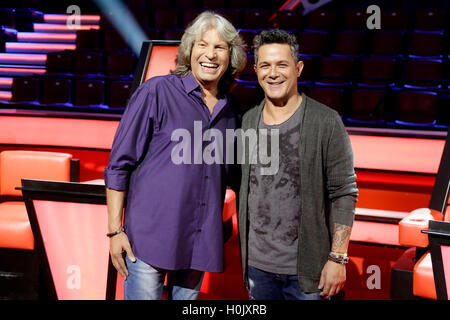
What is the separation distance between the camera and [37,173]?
7.44 ft

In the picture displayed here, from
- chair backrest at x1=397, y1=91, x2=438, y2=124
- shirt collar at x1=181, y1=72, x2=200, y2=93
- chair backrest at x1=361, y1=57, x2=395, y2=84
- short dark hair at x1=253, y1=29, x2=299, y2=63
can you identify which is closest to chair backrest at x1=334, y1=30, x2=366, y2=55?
chair backrest at x1=361, y1=57, x2=395, y2=84

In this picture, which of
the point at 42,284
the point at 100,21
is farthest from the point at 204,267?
the point at 100,21

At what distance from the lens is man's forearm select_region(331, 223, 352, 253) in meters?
1.31

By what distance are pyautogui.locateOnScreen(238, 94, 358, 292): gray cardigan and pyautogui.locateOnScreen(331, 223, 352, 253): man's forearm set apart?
0.06ft

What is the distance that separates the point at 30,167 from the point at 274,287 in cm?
153

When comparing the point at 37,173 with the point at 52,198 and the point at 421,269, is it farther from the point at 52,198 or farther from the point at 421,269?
the point at 421,269

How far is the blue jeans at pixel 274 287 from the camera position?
52.8 inches

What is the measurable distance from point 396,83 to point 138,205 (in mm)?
3827

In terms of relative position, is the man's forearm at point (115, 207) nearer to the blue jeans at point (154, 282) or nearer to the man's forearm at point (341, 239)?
the blue jeans at point (154, 282)

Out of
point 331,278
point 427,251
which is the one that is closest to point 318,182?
point 331,278

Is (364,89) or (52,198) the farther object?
(364,89)

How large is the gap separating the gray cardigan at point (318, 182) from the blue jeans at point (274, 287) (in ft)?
0.11

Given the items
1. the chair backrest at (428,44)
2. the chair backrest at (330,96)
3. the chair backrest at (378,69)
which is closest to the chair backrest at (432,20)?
the chair backrest at (428,44)

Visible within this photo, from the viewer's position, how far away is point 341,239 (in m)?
1.31
